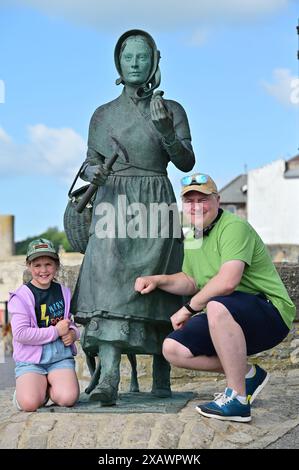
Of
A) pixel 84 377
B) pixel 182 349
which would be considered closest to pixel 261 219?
pixel 84 377

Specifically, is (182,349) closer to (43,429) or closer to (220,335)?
(220,335)

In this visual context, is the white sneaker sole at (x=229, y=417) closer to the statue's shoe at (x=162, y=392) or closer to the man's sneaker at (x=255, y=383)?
the man's sneaker at (x=255, y=383)

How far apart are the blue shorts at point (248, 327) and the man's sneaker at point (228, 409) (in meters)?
0.29

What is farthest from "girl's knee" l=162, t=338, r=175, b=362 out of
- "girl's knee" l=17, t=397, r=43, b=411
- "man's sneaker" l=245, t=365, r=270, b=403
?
"girl's knee" l=17, t=397, r=43, b=411

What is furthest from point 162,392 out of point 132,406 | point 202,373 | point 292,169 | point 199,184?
point 292,169

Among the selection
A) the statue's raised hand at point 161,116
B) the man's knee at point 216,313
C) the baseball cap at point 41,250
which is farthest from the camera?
the baseball cap at point 41,250

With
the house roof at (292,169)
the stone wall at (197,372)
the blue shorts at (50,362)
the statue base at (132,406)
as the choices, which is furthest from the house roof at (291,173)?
the blue shorts at (50,362)

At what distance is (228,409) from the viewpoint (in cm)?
509

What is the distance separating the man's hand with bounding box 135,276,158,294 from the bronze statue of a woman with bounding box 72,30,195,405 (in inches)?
3.1

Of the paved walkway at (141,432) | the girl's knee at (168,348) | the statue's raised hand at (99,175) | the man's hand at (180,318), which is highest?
the statue's raised hand at (99,175)

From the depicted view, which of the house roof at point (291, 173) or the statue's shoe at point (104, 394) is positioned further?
the house roof at point (291, 173)

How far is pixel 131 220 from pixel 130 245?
0.50 ft

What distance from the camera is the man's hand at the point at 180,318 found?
5332 millimetres
